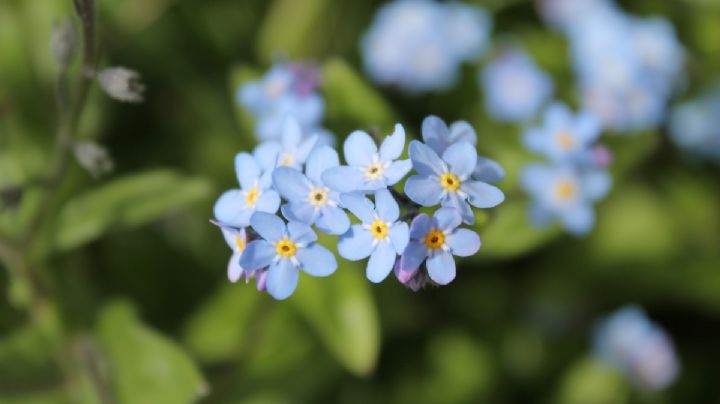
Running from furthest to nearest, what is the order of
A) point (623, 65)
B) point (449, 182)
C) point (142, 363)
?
1. point (623, 65)
2. point (142, 363)
3. point (449, 182)

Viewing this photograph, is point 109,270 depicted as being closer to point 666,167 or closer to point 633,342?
point 633,342

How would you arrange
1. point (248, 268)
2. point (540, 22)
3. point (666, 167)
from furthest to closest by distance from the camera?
point (540, 22) → point (666, 167) → point (248, 268)

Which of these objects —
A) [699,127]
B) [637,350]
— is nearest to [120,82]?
[637,350]

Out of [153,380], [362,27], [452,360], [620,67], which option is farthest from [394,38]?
[153,380]

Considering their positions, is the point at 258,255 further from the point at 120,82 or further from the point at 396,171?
the point at 120,82

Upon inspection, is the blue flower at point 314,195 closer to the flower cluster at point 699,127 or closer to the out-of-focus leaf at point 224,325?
the out-of-focus leaf at point 224,325

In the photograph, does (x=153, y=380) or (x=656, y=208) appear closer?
(x=153, y=380)

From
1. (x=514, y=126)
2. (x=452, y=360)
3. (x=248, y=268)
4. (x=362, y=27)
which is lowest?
(x=452, y=360)

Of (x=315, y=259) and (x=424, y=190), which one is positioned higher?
(x=424, y=190)
